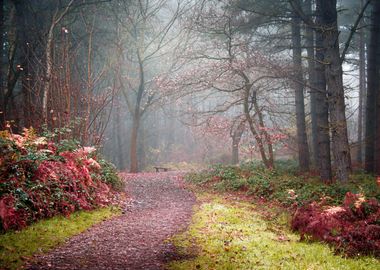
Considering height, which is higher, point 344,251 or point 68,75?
point 68,75

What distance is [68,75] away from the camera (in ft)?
43.8

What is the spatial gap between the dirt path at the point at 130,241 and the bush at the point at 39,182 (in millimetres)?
1218

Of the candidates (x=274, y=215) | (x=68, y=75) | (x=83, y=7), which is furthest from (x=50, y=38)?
(x=274, y=215)

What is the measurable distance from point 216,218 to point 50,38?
→ 10.3 meters

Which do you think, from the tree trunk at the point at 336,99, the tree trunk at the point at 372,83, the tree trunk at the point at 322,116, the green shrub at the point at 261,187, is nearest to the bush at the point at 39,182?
the green shrub at the point at 261,187

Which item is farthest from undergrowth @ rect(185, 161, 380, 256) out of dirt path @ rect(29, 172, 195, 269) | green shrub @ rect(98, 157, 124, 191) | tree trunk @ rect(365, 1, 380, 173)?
green shrub @ rect(98, 157, 124, 191)

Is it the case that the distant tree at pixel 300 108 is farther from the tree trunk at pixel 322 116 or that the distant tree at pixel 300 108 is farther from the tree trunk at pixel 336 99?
the tree trunk at pixel 336 99

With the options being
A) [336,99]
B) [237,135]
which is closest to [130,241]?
[336,99]

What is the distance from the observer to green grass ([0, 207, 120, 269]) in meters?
6.05

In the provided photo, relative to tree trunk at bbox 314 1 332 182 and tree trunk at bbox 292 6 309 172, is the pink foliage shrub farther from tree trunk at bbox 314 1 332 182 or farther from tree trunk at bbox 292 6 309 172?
tree trunk at bbox 292 6 309 172

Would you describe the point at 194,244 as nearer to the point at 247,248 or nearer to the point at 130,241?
the point at 247,248

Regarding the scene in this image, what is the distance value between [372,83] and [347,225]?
11045 mm

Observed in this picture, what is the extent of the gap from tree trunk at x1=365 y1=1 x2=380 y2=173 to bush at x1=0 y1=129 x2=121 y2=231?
12403mm

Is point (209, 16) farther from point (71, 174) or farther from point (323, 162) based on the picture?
point (71, 174)
